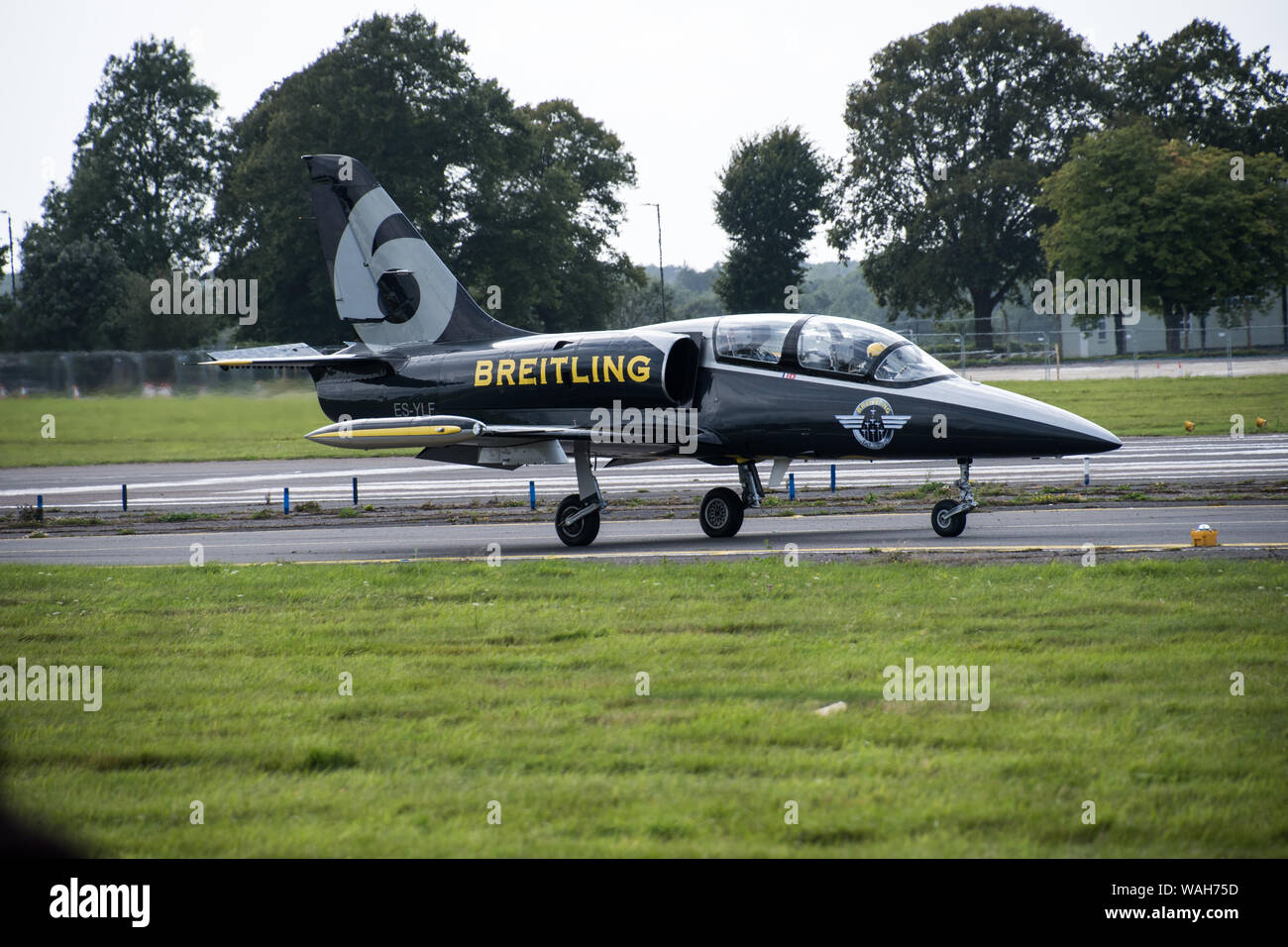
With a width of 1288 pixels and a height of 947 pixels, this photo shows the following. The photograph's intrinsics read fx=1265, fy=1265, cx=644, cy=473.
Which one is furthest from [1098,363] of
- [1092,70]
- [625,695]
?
[625,695]

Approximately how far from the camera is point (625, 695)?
26.0ft

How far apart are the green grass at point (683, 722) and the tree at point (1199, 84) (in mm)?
81289

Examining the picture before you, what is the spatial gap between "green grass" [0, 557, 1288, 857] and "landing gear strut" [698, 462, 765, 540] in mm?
4588

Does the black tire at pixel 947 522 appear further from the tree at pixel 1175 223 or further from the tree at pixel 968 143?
the tree at pixel 968 143

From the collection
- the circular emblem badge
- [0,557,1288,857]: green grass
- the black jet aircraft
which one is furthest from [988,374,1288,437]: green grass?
[0,557,1288,857]: green grass

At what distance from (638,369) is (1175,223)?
5728cm

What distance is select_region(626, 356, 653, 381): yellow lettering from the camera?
1612cm

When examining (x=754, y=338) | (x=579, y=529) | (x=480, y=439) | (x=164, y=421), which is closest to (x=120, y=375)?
(x=164, y=421)

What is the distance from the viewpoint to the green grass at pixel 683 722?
216 inches

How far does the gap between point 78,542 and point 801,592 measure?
13.6 m

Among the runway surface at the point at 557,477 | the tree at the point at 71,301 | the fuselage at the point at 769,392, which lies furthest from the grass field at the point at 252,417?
the fuselage at the point at 769,392

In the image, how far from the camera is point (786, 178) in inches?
3474

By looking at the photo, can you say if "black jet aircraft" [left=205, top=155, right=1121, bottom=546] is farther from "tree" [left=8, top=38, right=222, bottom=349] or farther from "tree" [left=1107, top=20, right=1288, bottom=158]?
"tree" [left=1107, top=20, right=1288, bottom=158]
